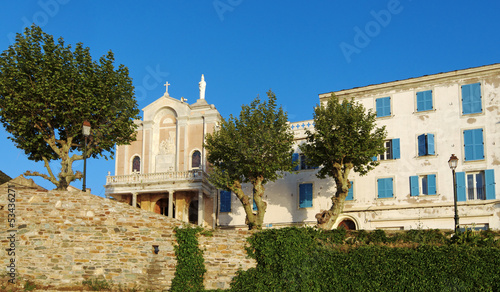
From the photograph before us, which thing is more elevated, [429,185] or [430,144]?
[430,144]

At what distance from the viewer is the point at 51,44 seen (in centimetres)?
2755

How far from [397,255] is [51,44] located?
20323 millimetres

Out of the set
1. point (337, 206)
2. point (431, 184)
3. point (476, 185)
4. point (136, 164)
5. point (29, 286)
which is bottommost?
point (29, 286)

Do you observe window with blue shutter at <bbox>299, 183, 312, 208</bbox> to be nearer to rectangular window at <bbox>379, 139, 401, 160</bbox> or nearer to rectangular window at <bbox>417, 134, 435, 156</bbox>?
rectangular window at <bbox>379, 139, 401, 160</bbox>

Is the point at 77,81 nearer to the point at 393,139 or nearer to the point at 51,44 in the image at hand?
the point at 51,44

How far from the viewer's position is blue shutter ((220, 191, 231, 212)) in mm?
38531

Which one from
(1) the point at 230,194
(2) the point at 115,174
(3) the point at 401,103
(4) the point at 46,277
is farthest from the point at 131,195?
(3) the point at 401,103

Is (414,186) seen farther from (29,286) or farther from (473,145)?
(29,286)

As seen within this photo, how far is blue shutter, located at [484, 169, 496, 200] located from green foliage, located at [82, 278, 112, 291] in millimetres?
22294

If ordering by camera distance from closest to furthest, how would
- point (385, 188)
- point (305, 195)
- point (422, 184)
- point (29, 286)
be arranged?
point (29, 286) < point (422, 184) < point (385, 188) < point (305, 195)

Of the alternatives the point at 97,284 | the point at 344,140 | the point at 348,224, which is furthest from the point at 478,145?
the point at 97,284

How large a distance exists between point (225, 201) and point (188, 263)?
55.4ft

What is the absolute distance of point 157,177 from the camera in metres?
39.0

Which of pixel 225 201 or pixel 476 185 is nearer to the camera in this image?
pixel 476 185
